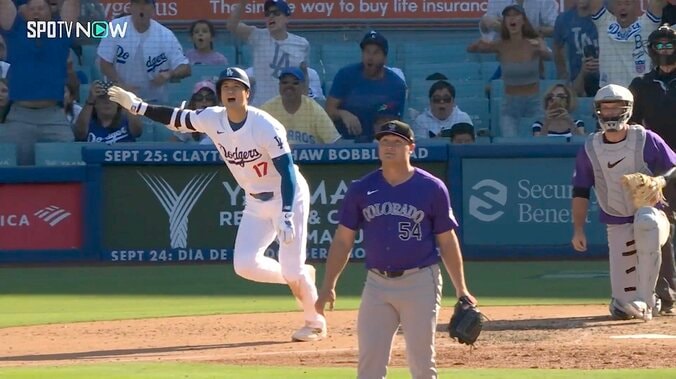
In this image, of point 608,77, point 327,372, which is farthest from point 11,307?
point 608,77

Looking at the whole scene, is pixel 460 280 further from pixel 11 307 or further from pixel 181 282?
pixel 181 282

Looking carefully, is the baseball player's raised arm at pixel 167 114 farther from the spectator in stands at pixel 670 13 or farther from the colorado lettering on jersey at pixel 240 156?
the spectator in stands at pixel 670 13

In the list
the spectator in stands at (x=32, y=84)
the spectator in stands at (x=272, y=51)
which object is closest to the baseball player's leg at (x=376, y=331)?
the spectator in stands at (x=272, y=51)

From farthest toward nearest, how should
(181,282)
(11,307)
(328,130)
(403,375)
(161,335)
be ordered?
1. (328,130)
2. (181,282)
3. (11,307)
4. (161,335)
5. (403,375)

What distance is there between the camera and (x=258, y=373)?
24.3ft

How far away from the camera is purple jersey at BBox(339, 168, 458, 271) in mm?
6141

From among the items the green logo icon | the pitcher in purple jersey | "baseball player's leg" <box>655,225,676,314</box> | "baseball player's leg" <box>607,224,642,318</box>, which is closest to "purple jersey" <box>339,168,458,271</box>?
the pitcher in purple jersey

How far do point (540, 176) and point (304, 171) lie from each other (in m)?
2.66

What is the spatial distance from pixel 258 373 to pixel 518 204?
764 centimetres

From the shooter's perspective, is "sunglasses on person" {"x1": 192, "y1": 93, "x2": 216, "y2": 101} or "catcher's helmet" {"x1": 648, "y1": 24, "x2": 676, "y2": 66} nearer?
"catcher's helmet" {"x1": 648, "y1": 24, "x2": 676, "y2": 66}

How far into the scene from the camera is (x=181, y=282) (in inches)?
521

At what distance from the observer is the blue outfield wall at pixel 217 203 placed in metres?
14.5

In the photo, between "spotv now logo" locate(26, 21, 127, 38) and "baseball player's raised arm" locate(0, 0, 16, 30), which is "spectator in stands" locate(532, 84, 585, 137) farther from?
"baseball player's raised arm" locate(0, 0, 16, 30)

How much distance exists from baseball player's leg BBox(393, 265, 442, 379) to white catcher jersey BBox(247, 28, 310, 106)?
30.6 ft
